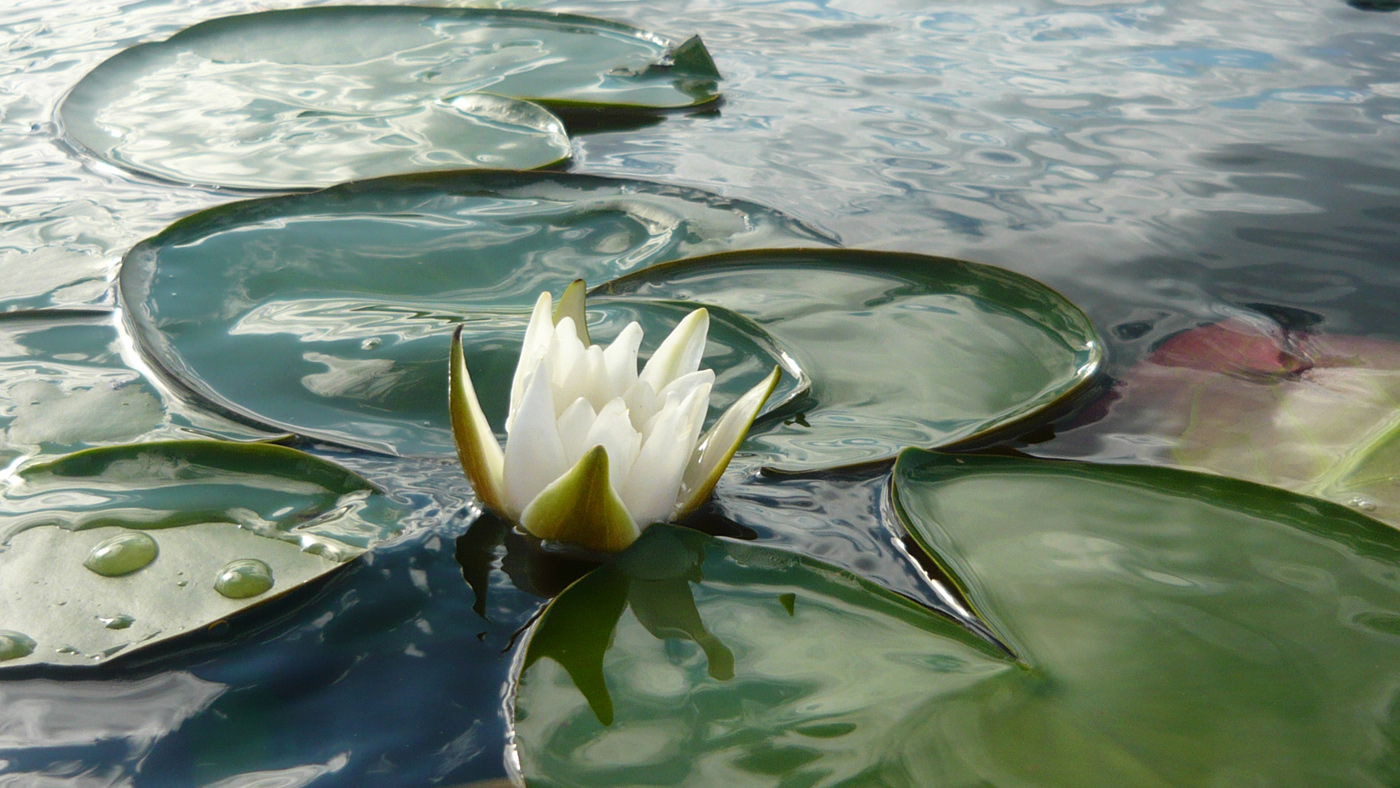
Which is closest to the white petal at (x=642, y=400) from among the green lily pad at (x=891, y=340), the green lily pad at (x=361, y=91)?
the green lily pad at (x=891, y=340)

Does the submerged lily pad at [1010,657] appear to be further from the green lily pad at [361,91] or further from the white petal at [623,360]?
the green lily pad at [361,91]

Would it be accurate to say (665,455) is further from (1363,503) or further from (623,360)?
(1363,503)

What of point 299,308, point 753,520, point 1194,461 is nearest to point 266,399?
point 299,308

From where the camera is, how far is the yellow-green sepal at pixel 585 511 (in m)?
0.93

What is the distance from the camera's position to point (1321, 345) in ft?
5.02

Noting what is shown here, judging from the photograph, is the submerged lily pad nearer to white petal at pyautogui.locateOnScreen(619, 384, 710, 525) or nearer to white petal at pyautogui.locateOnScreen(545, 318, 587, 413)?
white petal at pyautogui.locateOnScreen(619, 384, 710, 525)

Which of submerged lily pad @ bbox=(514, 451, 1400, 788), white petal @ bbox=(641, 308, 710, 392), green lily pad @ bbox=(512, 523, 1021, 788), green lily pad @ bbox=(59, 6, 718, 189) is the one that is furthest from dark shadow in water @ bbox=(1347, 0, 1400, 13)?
green lily pad @ bbox=(512, 523, 1021, 788)

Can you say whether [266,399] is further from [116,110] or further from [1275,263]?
[1275,263]

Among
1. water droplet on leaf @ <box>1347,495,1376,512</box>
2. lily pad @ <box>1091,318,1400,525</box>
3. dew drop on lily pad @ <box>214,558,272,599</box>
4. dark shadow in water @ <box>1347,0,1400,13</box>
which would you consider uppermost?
dark shadow in water @ <box>1347,0,1400,13</box>

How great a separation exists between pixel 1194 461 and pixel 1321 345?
470 millimetres

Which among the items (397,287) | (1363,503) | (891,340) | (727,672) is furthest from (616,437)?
(1363,503)

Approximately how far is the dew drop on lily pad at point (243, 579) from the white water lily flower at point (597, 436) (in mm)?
231

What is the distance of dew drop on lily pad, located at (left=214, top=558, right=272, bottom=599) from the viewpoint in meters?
0.96

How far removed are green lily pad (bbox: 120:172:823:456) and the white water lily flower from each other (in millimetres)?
222
